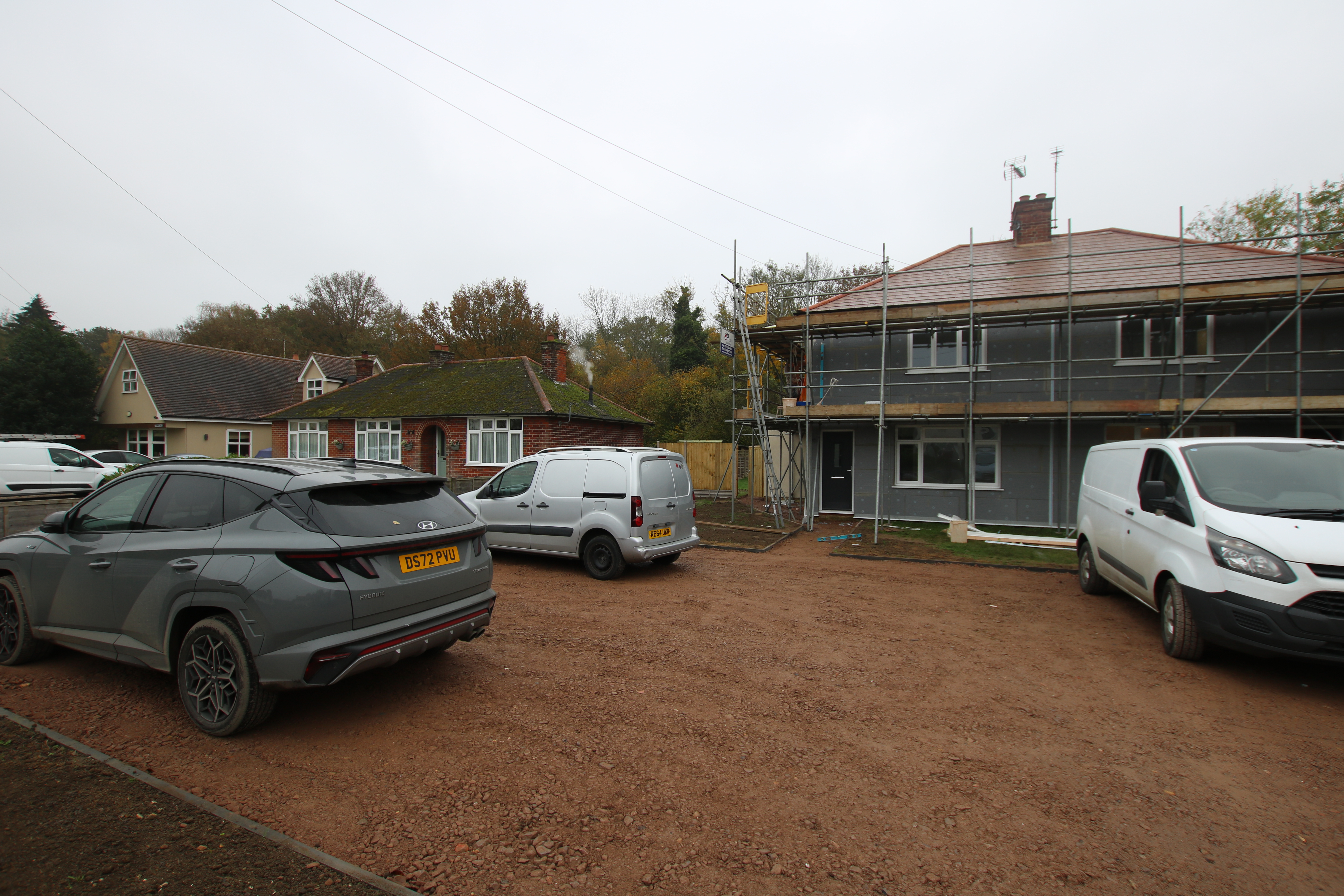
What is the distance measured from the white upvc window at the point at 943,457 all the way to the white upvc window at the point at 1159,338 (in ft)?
9.91

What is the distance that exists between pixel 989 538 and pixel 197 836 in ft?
38.7

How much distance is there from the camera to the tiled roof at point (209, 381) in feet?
99.9

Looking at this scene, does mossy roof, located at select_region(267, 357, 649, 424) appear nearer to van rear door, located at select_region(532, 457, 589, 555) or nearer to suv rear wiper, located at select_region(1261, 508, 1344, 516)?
van rear door, located at select_region(532, 457, 589, 555)

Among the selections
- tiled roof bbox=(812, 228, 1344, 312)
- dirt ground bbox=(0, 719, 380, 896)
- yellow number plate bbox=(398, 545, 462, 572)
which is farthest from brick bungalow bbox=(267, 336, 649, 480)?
dirt ground bbox=(0, 719, 380, 896)

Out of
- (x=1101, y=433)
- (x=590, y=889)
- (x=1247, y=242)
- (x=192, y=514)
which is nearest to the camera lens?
(x=590, y=889)

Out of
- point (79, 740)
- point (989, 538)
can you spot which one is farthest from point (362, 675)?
point (989, 538)

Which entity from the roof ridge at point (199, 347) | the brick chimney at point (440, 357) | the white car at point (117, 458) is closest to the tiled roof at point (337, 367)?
the roof ridge at point (199, 347)

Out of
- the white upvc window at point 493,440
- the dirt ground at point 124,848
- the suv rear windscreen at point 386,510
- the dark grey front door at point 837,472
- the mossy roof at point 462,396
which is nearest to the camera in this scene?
the dirt ground at point 124,848

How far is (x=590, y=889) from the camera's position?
2.48 meters

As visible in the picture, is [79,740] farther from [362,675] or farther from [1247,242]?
[1247,242]

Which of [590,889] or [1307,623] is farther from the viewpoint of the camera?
[1307,623]

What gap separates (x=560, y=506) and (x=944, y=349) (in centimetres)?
997

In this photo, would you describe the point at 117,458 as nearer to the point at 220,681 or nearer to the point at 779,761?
the point at 220,681

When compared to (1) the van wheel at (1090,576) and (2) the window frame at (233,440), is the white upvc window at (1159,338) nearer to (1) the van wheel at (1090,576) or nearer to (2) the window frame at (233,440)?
(1) the van wheel at (1090,576)
